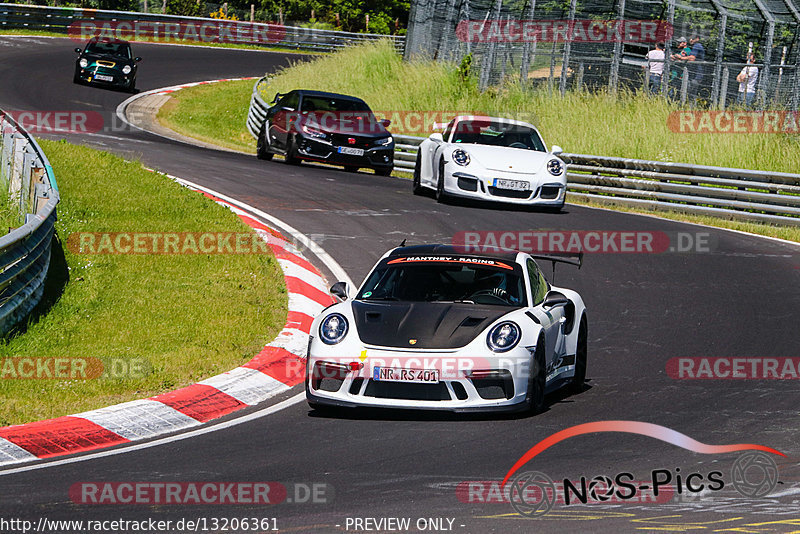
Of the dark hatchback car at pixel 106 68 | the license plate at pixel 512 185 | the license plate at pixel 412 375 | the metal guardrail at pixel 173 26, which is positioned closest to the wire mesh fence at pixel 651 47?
the license plate at pixel 512 185

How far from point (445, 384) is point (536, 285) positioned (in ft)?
5.54

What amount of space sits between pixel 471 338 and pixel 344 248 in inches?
282

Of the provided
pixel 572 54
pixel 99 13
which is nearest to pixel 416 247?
pixel 572 54

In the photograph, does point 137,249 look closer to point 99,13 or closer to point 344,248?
point 344,248

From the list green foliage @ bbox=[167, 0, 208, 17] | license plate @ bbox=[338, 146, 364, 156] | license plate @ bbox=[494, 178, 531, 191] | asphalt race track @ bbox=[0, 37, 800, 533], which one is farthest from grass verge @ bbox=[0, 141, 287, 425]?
green foliage @ bbox=[167, 0, 208, 17]

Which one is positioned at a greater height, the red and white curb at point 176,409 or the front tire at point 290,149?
the red and white curb at point 176,409

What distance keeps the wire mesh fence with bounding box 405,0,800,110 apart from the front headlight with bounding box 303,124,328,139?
7425 millimetres

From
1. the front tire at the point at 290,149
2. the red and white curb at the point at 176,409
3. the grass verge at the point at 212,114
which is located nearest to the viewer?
the red and white curb at the point at 176,409

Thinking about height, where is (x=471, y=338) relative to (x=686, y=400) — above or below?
above

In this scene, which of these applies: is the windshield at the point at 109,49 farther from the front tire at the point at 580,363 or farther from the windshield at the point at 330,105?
the front tire at the point at 580,363

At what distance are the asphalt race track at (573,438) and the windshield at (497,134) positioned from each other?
1.61m

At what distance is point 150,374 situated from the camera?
984 centimetres

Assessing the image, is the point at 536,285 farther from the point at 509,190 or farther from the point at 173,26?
the point at 173,26

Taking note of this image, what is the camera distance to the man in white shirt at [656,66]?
1049 inches
